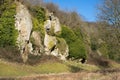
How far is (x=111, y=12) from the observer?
33.2 meters

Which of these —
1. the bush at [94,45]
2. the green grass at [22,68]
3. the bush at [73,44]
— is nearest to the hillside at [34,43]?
the green grass at [22,68]

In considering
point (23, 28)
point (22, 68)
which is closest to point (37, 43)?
point (23, 28)

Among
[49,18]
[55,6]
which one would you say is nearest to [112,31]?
[49,18]

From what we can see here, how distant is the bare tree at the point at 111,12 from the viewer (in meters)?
32.8

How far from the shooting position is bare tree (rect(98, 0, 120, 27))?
107 feet

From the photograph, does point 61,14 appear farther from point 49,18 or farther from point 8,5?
point 8,5

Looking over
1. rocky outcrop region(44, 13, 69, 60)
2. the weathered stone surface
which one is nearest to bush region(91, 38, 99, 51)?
rocky outcrop region(44, 13, 69, 60)

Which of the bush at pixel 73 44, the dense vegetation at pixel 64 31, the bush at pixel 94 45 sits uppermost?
the dense vegetation at pixel 64 31

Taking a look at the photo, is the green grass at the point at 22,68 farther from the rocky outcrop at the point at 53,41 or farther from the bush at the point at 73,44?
the bush at the point at 73,44

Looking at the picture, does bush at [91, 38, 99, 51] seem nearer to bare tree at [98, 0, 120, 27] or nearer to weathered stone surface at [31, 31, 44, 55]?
weathered stone surface at [31, 31, 44, 55]

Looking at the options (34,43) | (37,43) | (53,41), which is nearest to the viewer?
(34,43)

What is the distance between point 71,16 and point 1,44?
43985 millimetres

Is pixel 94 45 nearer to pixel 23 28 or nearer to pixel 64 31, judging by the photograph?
pixel 64 31

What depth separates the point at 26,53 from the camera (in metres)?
38.8
